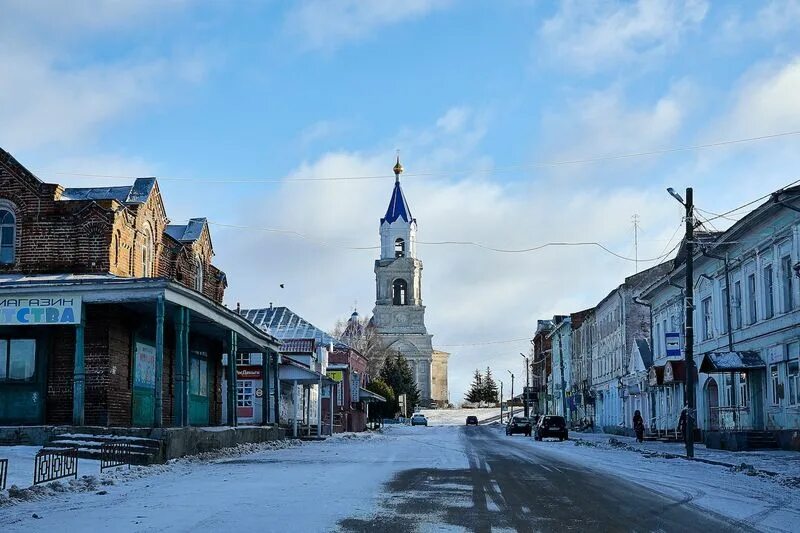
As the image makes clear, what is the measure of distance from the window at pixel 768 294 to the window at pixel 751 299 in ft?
4.14

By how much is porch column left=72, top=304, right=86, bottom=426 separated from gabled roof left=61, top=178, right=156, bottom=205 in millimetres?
7584

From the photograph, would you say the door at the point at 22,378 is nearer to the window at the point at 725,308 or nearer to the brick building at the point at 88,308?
the brick building at the point at 88,308

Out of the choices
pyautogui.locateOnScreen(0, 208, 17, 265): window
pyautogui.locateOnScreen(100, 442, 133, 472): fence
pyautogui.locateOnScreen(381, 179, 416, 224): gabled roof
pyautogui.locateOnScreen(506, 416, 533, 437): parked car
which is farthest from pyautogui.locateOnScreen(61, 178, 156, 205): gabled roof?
pyautogui.locateOnScreen(381, 179, 416, 224): gabled roof

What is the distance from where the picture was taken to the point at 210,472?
67.1ft

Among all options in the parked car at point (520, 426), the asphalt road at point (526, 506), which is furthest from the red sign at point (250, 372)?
the asphalt road at point (526, 506)

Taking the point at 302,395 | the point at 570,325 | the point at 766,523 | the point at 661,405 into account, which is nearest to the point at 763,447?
the point at 661,405

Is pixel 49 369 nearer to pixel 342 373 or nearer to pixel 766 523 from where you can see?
pixel 766 523

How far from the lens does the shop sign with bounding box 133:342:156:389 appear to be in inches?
1163

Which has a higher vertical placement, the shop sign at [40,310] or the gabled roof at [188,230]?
the gabled roof at [188,230]

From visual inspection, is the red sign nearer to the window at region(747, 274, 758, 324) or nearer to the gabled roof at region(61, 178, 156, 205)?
the gabled roof at region(61, 178, 156, 205)

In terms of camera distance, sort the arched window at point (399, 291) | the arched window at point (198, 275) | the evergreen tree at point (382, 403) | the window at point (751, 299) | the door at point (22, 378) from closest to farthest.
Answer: the door at point (22, 378), the window at point (751, 299), the arched window at point (198, 275), the evergreen tree at point (382, 403), the arched window at point (399, 291)

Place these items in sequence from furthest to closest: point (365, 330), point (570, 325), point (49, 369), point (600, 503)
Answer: point (365, 330), point (570, 325), point (49, 369), point (600, 503)

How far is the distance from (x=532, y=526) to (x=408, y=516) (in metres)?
1.66

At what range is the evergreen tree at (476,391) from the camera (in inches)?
6703
